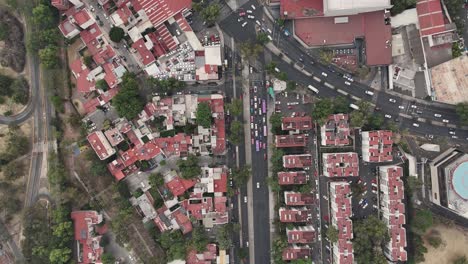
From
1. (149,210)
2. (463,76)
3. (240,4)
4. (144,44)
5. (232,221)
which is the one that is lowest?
(232,221)

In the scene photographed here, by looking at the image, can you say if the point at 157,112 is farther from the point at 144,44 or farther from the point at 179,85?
the point at 144,44

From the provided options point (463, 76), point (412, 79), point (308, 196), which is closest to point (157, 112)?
point (308, 196)

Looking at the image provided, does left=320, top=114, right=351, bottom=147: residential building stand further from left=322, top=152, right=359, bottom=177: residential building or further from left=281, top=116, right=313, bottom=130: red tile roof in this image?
left=281, top=116, right=313, bottom=130: red tile roof

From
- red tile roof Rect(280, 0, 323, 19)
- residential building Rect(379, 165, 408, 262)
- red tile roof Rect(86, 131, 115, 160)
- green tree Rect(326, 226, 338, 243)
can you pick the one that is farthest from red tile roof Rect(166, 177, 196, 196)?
residential building Rect(379, 165, 408, 262)

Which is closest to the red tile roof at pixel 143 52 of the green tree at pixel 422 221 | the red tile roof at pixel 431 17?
the red tile roof at pixel 431 17

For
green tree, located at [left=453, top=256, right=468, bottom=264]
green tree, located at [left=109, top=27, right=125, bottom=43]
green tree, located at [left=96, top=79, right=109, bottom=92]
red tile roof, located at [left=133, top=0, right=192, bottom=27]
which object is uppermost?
red tile roof, located at [left=133, top=0, right=192, bottom=27]

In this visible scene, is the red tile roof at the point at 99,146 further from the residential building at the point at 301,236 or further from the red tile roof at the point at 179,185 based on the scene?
the residential building at the point at 301,236
